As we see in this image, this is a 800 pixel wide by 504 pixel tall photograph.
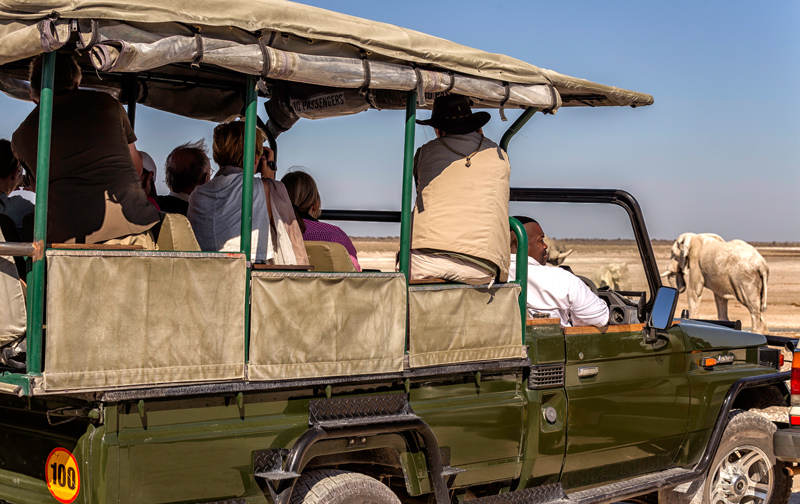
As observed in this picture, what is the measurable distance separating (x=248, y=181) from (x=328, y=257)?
107 cm

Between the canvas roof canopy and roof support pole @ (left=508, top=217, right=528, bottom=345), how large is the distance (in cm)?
62

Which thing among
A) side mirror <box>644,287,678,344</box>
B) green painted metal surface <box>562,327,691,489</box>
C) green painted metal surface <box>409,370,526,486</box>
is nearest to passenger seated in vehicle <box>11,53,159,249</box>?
green painted metal surface <box>409,370,526,486</box>

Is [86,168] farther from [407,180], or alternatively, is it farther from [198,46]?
[407,180]

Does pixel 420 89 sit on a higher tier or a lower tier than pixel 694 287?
higher

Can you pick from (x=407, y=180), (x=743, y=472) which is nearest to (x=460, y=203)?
(x=407, y=180)

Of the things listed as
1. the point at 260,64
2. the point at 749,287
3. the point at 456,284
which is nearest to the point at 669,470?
the point at 456,284

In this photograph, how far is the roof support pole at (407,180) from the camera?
13.5 ft

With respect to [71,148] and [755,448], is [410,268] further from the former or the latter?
[755,448]

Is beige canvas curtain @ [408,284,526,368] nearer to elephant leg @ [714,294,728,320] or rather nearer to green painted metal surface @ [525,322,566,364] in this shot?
green painted metal surface @ [525,322,566,364]

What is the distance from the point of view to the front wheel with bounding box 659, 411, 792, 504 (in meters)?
5.68

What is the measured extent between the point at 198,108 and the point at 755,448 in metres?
4.23

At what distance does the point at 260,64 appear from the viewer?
3535mm

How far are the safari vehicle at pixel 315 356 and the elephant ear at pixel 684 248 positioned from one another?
1718 centimetres

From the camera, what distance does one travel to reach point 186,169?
17.6 ft
